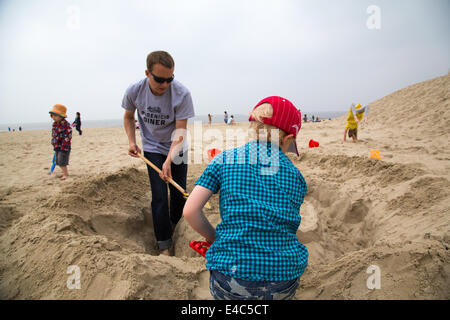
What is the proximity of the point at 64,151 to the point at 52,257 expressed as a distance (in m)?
3.52

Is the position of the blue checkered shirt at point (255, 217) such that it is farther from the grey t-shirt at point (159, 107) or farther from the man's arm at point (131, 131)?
the man's arm at point (131, 131)

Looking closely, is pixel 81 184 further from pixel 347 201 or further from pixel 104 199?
pixel 347 201

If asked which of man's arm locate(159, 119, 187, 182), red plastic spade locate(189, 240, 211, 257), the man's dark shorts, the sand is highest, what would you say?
man's arm locate(159, 119, 187, 182)

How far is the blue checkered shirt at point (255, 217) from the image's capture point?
1017 millimetres

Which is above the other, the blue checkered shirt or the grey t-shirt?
the grey t-shirt

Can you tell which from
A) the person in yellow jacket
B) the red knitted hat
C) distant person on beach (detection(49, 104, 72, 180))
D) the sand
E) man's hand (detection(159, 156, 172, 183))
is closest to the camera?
the red knitted hat

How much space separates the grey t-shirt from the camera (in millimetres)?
2174

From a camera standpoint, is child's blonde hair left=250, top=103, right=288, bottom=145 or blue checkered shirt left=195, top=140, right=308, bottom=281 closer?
blue checkered shirt left=195, top=140, right=308, bottom=281

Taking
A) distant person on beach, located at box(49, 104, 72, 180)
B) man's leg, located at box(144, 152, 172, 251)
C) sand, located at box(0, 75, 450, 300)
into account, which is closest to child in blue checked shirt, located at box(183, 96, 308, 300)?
sand, located at box(0, 75, 450, 300)

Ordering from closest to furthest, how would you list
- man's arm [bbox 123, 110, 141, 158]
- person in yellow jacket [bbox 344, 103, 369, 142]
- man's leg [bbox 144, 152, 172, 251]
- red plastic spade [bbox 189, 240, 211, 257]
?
red plastic spade [bbox 189, 240, 211, 257]
man's leg [bbox 144, 152, 172, 251]
man's arm [bbox 123, 110, 141, 158]
person in yellow jacket [bbox 344, 103, 369, 142]

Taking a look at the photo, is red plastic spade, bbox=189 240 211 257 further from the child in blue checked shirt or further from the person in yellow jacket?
the person in yellow jacket

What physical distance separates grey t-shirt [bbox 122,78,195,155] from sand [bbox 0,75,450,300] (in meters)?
0.99

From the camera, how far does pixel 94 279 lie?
1.50 meters
